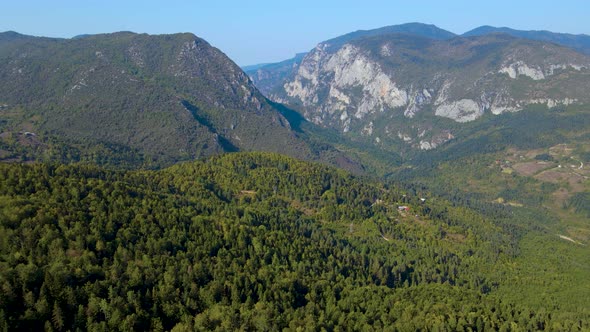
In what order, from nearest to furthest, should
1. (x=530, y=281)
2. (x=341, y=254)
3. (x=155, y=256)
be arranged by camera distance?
(x=155, y=256) → (x=341, y=254) → (x=530, y=281)

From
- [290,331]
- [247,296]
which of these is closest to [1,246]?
[247,296]

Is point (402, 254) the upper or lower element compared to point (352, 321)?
lower

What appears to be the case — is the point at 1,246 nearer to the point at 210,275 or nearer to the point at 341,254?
the point at 210,275

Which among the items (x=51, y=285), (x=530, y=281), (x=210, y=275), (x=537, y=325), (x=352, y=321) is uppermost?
(x=51, y=285)

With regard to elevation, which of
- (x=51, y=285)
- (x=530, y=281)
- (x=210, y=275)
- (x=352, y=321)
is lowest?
(x=530, y=281)

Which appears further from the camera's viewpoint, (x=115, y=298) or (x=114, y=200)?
(x=114, y=200)

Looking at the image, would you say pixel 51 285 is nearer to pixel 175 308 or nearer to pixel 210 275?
pixel 175 308

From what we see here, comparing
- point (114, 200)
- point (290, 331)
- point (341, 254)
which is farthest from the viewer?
point (341, 254)

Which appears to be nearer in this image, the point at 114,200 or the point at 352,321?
the point at 352,321

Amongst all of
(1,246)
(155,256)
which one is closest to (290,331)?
(155,256)
